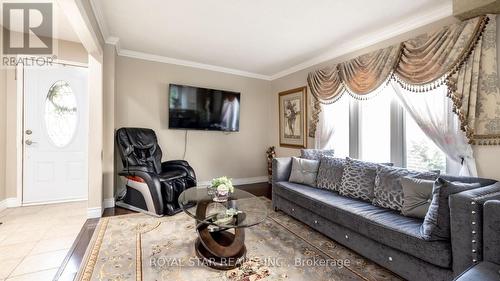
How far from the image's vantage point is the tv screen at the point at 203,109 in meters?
4.06

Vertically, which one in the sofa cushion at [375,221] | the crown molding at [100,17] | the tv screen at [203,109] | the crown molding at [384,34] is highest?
the crown molding at [100,17]

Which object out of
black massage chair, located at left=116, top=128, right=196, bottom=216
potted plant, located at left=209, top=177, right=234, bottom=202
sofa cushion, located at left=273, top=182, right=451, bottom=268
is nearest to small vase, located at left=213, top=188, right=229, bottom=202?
potted plant, located at left=209, top=177, right=234, bottom=202

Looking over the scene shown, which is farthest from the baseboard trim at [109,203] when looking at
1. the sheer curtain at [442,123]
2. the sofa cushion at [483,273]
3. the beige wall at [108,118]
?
the sheer curtain at [442,123]

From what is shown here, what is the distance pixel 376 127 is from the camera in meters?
3.17

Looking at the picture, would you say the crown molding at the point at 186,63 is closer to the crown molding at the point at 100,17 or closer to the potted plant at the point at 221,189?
the crown molding at the point at 100,17

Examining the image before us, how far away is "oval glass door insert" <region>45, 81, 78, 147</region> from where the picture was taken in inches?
140

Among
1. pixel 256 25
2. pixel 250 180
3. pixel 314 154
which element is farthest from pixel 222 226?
pixel 250 180

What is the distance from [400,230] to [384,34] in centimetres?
239

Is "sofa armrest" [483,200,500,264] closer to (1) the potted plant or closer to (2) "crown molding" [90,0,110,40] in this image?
(1) the potted plant

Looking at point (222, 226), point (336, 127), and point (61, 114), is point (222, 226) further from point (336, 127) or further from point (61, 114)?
point (61, 114)

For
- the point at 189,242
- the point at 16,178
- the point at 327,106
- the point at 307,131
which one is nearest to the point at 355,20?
the point at 327,106

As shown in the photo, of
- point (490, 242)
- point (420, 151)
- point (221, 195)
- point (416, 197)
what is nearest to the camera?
point (490, 242)

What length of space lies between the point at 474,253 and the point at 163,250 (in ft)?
7.59

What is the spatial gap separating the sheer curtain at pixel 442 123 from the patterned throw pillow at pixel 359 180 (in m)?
0.66
